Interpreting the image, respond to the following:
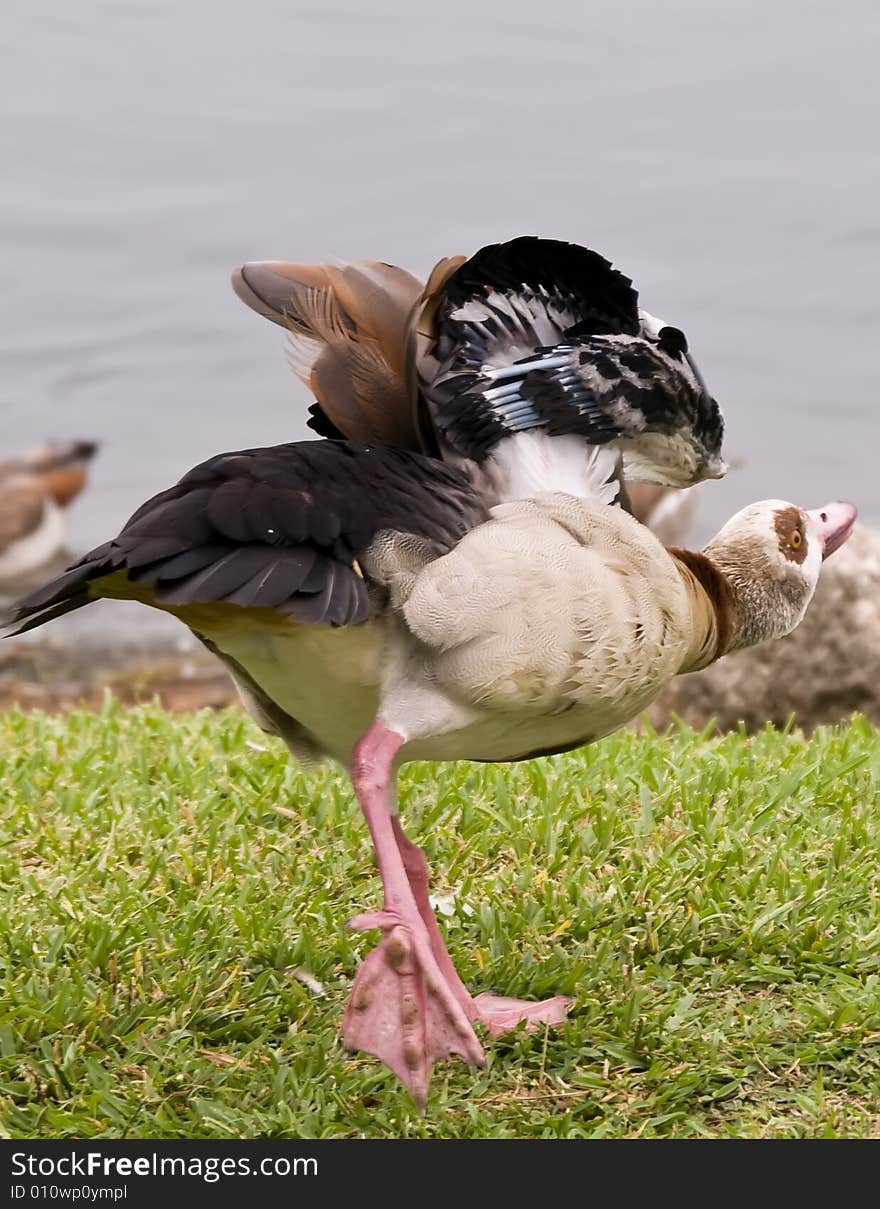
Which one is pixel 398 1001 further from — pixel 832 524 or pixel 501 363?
pixel 832 524

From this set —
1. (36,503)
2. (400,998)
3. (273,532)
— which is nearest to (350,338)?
(273,532)

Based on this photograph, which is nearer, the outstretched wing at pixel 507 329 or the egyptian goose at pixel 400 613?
the egyptian goose at pixel 400 613

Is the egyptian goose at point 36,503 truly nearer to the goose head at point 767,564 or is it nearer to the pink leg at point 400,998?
the goose head at point 767,564

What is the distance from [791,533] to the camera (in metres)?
4.16

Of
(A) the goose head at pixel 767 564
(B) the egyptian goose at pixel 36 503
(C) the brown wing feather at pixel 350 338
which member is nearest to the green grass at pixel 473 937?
Answer: (A) the goose head at pixel 767 564

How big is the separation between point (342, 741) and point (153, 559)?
2.53ft

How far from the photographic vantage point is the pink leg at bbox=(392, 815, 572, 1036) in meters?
3.65

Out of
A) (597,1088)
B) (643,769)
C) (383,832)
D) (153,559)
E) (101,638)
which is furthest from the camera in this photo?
(101,638)

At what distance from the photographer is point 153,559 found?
2998 millimetres

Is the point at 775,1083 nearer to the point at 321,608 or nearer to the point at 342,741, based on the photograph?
the point at 342,741

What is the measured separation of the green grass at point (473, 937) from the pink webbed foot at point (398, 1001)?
0.83ft

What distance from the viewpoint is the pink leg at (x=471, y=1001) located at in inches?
144

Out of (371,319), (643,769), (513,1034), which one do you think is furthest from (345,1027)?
(643,769)

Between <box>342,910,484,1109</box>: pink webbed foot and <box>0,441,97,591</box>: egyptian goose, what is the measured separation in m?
7.06
